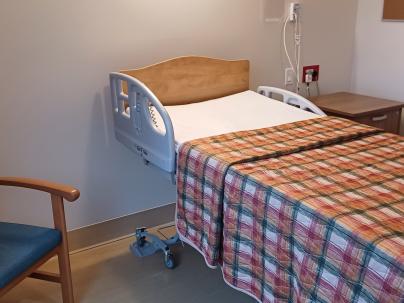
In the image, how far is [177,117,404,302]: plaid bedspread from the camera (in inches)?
41.5

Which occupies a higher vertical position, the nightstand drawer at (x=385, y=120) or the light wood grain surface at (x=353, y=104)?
the light wood grain surface at (x=353, y=104)

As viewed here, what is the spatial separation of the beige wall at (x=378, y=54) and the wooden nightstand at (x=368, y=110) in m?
0.17

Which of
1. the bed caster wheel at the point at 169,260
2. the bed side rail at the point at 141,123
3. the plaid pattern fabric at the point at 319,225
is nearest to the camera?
the plaid pattern fabric at the point at 319,225

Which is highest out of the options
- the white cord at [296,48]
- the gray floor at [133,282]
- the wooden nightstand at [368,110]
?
the white cord at [296,48]

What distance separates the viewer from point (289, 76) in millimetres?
2793

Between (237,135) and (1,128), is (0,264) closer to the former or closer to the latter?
(1,128)

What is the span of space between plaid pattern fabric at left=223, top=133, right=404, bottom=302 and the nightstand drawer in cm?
87

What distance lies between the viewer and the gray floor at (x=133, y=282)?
77.0 inches

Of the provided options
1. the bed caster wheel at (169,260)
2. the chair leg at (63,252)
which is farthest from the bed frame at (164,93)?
the bed caster wheel at (169,260)

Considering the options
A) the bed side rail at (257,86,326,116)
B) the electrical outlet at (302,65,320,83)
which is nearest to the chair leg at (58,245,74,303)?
the bed side rail at (257,86,326,116)

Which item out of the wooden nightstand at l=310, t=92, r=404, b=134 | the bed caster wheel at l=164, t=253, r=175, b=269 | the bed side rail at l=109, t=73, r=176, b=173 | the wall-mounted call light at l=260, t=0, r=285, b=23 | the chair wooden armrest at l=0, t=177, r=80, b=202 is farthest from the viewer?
the wall-mounted call light at l=260, t=0, r=285, b=23

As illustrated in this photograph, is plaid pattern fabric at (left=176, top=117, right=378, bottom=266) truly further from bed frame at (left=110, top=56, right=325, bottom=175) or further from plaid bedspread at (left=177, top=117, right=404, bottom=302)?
bed frame at (left=110, top=56, right=325, bottom=175)

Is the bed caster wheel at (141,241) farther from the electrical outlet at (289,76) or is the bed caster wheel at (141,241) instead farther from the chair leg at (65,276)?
the electrical outlet at (289,76)

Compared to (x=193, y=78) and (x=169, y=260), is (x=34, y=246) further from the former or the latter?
(x=193, y=78)
